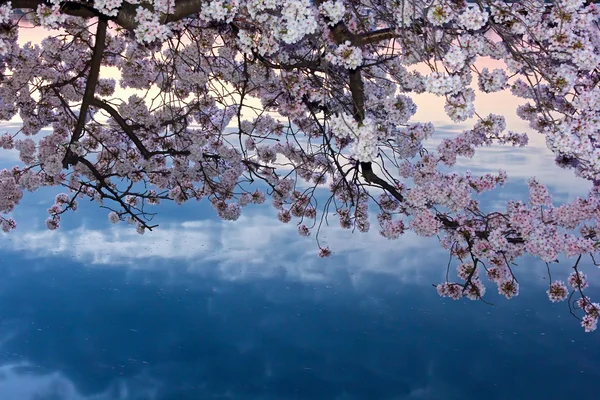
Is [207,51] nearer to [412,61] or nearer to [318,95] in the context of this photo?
[318,95]

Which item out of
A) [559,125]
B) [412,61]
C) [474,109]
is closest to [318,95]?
[412,61]

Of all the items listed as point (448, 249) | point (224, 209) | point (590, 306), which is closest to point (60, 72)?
point (224, 209)

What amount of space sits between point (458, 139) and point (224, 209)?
3776 millimetres

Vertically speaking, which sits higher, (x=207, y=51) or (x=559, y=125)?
(x=207, y=51)

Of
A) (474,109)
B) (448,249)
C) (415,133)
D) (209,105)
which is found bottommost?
(448,249)

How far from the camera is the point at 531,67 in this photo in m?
4.14

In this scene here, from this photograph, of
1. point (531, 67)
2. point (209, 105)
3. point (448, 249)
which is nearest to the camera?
point (531, 67)

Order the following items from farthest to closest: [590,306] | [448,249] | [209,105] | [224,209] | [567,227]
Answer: [224,209], [209,105], [448,249], [590,306], [567,227]

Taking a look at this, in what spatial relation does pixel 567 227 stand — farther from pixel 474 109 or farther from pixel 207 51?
pixel 207 51

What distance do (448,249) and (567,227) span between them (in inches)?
47.5

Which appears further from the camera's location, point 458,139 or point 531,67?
point 458,139

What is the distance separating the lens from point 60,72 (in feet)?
26.6

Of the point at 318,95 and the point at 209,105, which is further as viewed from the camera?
the point at 209,105

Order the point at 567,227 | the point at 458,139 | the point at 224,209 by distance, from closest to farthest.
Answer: the point at 567,227
the point at 458,139
the point at 224,209
